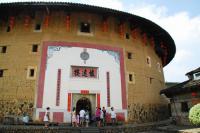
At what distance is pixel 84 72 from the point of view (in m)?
12.4

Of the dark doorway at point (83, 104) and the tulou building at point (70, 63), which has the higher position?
the tulou building at point (70, 63)

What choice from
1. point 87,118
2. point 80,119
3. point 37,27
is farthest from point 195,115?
point 37,27

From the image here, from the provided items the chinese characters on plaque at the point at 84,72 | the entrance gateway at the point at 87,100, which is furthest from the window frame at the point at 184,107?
the chinese characters on plaque at the point at 84,72

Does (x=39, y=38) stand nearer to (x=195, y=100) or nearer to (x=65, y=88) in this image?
(x=65, y=88)

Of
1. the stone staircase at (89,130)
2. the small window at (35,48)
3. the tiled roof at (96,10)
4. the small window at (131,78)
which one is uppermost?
the tiled roof at (96,10)

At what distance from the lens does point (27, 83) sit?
38.8ft

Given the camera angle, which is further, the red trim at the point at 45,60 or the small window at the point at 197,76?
the red trim at the point at 45,60

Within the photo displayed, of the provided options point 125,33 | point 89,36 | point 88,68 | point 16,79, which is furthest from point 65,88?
point 125,33

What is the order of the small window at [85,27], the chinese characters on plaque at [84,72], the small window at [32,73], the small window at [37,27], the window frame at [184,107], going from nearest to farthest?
the window frame at [184,107], the small window at [32,73], the chinese characters on plaque at [84,72], the small window at [37,27], the small window at [85,27]

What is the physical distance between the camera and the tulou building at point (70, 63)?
11.6 m

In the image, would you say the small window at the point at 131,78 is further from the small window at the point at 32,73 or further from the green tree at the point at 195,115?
the small window at the point at 32,73

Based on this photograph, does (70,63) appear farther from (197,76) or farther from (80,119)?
(197,76)

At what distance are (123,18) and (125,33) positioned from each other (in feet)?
3.41

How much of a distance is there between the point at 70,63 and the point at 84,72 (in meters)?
0.95
